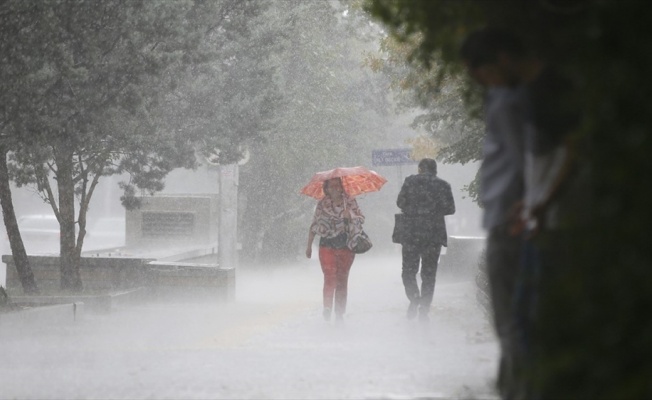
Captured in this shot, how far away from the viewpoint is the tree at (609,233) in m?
2.68

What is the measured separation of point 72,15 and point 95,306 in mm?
6433

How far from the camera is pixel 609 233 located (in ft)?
9.05

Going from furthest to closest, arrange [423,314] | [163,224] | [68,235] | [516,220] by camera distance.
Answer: [163,224] → [68,235] → [423,314] → [516,220]

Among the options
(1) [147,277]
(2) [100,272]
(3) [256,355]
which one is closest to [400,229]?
(3) [256,355]

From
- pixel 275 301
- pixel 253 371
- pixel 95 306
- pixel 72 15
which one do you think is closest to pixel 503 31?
pixel 253 371

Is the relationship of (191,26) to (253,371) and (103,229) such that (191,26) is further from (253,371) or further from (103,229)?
(103,229)

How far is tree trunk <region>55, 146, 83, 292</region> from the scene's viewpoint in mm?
19500

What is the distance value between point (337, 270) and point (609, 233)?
12603 mm

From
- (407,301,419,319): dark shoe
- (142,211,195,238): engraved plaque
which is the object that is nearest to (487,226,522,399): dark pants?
(407,301,419,319): dark shoe

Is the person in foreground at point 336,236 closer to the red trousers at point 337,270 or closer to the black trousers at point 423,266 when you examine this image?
the red trousers at point 337,270

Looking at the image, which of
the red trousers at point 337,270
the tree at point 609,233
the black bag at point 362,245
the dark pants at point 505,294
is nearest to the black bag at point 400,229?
the black bag at point 362,245

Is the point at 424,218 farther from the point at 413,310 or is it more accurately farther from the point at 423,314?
the point at 413,310

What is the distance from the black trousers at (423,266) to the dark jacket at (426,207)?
8cm

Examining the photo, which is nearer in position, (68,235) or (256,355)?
(256,355)
